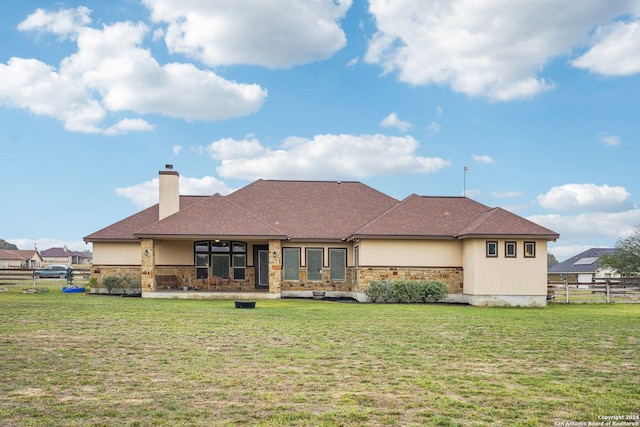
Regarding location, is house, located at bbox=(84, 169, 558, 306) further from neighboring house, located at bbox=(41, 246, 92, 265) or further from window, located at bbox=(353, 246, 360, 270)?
neighboring house, located at bbox=(41, 246, 92, 265)

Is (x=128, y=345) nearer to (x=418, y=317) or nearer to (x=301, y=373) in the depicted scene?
(x=301, y=373)

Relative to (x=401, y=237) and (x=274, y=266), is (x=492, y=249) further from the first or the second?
(x=274, y=266)

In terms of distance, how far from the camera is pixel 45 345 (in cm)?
1093

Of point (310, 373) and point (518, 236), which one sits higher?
point (518, 236)

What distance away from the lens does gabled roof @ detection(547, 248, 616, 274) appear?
202 feet

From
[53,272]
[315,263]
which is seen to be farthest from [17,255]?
[315,263]

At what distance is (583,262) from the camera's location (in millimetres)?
64875

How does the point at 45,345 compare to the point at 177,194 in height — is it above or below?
below

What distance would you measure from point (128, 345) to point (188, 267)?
1704cm

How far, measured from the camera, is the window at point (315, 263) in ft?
90.9

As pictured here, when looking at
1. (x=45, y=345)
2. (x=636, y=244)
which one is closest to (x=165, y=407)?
(x=45, y=345)

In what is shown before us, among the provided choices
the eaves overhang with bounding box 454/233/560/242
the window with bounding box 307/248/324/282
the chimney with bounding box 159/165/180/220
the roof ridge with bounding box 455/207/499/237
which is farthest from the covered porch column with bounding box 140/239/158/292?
the eaves overhang with bounding box 454/233/560/242

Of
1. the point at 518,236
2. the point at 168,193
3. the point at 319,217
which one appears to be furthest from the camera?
the point at 319,217

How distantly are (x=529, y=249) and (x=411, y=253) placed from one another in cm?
474
